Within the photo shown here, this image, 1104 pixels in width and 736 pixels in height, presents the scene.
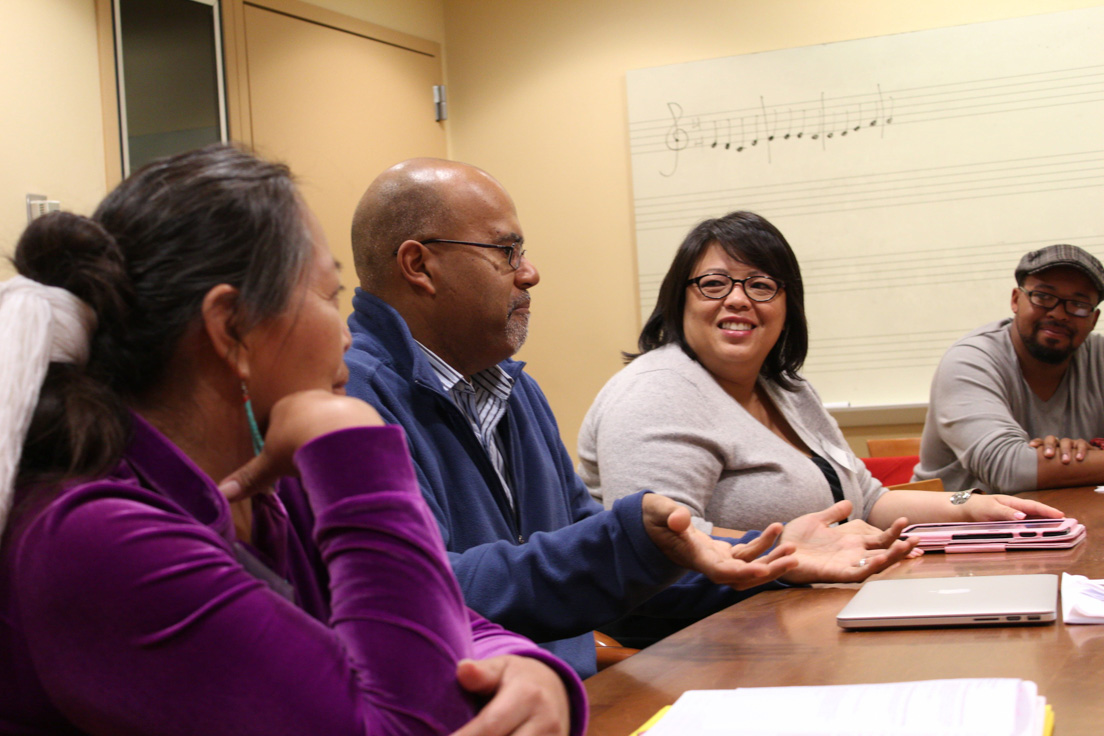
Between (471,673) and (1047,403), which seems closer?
(471,673)

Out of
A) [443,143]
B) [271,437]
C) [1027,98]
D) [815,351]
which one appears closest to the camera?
[271,437]

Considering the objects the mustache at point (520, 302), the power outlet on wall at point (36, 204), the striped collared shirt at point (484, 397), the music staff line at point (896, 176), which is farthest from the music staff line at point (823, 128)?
the striped collared shirt at point (484, 397)

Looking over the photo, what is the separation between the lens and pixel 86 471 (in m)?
0.70

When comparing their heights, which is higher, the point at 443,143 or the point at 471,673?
the point at 443,143

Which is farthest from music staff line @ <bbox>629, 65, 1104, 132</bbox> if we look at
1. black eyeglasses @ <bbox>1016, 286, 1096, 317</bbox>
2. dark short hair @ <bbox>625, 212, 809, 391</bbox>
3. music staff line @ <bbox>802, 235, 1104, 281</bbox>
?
dark short hair @ <bbox>625, 212, 809, 391</bbox>

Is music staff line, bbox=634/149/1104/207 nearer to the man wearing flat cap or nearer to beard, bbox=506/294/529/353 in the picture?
the man wearing flat cap

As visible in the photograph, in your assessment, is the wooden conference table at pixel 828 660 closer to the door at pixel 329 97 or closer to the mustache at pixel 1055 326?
the mustache at pixel 1055 326

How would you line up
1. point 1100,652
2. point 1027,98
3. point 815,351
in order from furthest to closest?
1. point 815,351
2. point 1027,98
3. point 1100,652

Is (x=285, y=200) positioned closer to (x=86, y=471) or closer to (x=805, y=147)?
(x=86, y=471)

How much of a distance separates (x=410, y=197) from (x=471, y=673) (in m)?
1.11

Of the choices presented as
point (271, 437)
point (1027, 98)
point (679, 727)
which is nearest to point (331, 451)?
point (271, 437)

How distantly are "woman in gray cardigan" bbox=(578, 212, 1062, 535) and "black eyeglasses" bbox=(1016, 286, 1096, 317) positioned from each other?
0.97 metres

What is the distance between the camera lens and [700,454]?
196 cm

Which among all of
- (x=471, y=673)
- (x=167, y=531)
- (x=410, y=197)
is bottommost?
(x=471, y=673)
